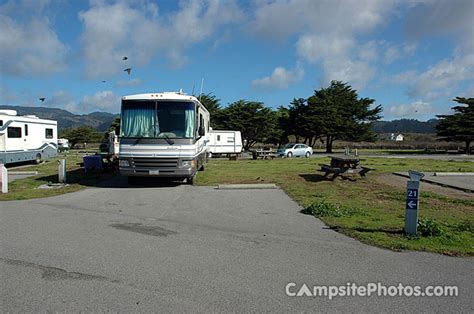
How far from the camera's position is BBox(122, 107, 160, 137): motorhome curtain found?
14.1 meters

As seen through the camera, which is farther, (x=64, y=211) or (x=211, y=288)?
(x=64, y=211)

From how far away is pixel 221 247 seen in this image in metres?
6.46

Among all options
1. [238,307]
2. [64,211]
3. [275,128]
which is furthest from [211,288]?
[275,128]

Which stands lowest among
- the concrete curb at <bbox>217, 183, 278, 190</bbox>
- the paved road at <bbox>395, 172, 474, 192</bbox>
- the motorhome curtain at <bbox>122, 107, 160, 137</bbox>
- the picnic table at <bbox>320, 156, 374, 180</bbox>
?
the concrete curb at <bbox>217, 183, 278, 190</bbox>

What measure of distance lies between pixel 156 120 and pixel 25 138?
15.3m

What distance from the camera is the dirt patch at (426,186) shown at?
1210 centimetres

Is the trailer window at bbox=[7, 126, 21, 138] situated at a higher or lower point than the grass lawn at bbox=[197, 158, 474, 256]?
higher

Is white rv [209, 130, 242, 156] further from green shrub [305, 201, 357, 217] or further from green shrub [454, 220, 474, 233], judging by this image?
green shrub [454, 220, 474, 233]

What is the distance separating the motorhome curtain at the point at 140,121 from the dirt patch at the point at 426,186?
28.0 ft

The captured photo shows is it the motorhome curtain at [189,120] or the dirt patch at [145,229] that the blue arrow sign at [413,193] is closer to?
the dirt patch at [145,229]

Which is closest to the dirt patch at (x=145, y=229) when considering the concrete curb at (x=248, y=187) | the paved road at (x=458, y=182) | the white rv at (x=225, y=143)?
the concrete curb at (x=248, y=187)

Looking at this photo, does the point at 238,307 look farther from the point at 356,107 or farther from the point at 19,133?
the point at 356,107

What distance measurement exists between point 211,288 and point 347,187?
33.8ft

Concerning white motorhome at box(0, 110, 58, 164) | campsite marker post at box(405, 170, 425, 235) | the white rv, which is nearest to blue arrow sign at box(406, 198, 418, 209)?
campsite marker post at box(405, 170, 425, 235)
